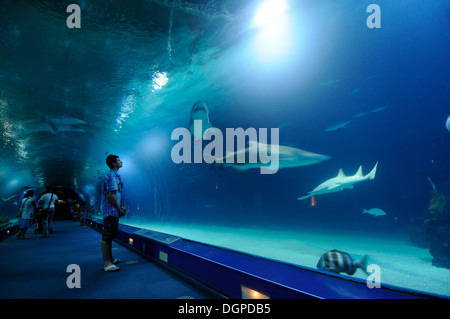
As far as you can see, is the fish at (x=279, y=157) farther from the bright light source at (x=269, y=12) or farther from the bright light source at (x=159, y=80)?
the bright light source at (x=159, y=80)

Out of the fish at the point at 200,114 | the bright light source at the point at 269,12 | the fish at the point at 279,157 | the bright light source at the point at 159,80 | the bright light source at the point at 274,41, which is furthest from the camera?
the fish at the point at 200,114

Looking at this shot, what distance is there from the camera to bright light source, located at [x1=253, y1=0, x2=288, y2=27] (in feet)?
19.4

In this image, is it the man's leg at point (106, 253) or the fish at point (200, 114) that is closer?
the man's leg at point (106, 253)

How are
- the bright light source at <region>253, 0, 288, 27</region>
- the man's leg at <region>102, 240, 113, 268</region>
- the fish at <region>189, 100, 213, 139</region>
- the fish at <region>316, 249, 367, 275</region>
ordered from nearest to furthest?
1. the fish at <region>316, 249, 367, 275</region>
2. the man's leg at <region>102, 240, 113, 268</region>
3. the bright light source at <region>253, 0, 288, 27</region>
4. the fish at <region>189, 100, 213, 139</region>

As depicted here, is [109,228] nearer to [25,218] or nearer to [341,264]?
[341,264]

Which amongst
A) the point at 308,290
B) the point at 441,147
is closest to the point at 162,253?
the point at 308,290

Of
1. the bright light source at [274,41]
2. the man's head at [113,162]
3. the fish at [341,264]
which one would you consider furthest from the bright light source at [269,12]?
the fish at [341,264]

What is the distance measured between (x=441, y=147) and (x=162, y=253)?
59478mm

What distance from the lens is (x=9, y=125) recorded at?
8359mm

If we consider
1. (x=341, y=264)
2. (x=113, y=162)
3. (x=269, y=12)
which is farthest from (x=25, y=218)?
(x=269, y=12)

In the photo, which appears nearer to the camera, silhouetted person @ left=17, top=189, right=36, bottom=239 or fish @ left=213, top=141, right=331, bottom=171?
fish @ left=213, top=141, right=331, bottom=171

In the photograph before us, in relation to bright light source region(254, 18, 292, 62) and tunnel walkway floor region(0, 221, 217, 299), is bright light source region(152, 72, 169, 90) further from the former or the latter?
tunnel walkway floor region(0, 221, 217, 299)

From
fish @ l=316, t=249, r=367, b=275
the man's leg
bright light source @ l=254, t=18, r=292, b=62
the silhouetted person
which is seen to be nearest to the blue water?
bright light source @ l=254, t=18, r=292, b=62

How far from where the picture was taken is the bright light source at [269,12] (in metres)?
5.92
